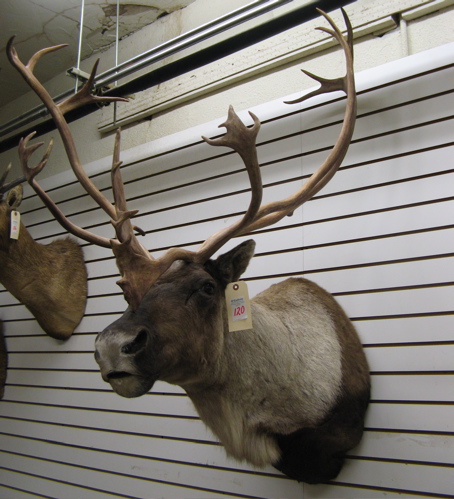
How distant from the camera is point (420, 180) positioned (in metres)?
2.04

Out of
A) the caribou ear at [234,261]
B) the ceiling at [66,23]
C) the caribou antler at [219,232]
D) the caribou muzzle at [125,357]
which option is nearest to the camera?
the caribou muzzle at [125,357]

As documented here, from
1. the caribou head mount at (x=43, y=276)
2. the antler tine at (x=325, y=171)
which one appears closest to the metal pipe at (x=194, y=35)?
the antler tine at (x=325, y=171)

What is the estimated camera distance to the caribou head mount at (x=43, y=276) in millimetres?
2975

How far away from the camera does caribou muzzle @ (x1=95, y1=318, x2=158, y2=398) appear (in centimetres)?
136

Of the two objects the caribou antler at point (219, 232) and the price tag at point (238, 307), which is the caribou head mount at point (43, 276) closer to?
the caribou antler at point (219, 232)

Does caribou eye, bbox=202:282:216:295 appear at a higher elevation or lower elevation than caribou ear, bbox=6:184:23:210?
lower

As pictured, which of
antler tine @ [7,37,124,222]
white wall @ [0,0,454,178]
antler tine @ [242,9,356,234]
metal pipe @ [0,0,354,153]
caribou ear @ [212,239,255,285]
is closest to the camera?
caribou ear @ [212,239,255,285]

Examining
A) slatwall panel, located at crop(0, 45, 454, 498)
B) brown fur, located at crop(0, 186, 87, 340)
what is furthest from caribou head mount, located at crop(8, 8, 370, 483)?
brown fur, located at crop(0, 186, 87, 340)

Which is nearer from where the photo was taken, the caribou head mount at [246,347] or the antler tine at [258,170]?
the caribou head mount at [246,347]

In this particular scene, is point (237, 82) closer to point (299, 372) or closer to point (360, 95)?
point (360, 95)

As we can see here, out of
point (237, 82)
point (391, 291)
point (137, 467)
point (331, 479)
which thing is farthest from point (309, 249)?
point (137, 467)

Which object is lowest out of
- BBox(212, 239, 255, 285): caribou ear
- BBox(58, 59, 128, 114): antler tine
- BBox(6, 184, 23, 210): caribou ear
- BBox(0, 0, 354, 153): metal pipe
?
BBox(212, 239, 255, 285): caribou ear

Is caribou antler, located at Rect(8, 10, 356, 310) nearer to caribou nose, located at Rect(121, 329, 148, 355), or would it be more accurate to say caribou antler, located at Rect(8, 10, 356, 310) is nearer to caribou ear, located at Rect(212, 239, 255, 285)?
caribou ear, located at Rect(212, 239, 255, 285)

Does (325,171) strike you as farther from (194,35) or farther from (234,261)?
(194,35)
